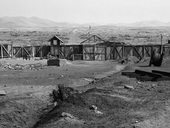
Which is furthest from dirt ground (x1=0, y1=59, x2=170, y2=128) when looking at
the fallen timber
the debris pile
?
the debris pile

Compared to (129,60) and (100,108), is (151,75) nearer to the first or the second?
(100,108)

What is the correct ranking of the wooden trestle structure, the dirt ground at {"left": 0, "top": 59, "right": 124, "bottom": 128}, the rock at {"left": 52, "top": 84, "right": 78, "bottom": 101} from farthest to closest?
1. the wooden trestle structure
2. the rock at {"left": 52, "top": 84, "right": 78, "bottom": 101}
3. the dirt ground at {"left": 0, "top": 59, "right": 124, "bottom": 128}

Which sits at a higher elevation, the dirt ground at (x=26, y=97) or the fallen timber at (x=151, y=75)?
the fallen timber at (x=151, y=75)

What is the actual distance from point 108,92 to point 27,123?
3.40 m

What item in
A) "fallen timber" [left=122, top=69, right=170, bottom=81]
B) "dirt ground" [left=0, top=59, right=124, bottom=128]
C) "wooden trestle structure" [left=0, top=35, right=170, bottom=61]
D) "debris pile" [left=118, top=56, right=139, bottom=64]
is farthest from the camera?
"wooden trestle structure" [left=0, top=35, right=170, bottom=61]

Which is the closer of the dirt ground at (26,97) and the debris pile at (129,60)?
the dirt ground at (26,97)

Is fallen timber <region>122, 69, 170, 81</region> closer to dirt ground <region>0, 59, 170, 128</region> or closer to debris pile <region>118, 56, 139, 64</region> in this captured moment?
dirt ground <region>0, 59, 170, 128</region>

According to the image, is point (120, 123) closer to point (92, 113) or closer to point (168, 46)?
point (92, 113)

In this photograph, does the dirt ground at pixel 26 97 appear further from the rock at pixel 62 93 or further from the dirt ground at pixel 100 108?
the rock at pixel 62 93

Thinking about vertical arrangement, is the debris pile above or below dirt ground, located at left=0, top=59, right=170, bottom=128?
below

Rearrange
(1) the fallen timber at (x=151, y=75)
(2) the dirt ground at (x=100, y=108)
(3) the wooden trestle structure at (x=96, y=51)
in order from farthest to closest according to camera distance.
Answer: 1. (3) the wooden trestle structure at (x=96, y=51)
2. (1) the fallen timber at (x=151, y=75)
3. (2) the dirt ground at (x=100, y=108)

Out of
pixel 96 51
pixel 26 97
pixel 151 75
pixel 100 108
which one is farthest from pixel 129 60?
pixel 100 108

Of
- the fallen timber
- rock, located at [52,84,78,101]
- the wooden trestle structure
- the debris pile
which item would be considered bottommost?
the debris pile

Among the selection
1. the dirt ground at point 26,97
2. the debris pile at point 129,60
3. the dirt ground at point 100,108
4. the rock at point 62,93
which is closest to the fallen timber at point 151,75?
the dirt ground at point 100,108
